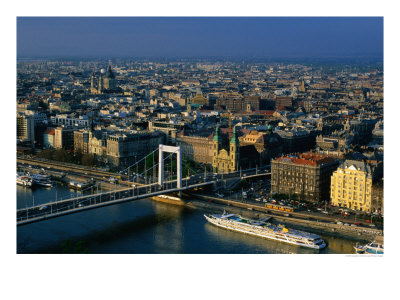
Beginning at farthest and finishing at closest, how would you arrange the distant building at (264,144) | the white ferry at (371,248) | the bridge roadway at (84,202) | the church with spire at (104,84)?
the church with spire at (104,84) < the distant building at (264,144) < the bridge roadway at (84,202) < the white ferry at (371,248)

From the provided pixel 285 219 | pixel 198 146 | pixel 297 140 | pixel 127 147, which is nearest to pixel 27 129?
pixel 127 147

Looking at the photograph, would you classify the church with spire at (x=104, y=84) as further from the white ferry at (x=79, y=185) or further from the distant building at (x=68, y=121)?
the white ferry at (x=79, y=185)

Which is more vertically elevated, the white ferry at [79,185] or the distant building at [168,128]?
the distant building at [168,128]

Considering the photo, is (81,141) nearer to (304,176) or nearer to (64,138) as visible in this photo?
(64,138)

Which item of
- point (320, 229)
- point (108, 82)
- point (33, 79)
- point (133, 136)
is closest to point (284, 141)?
point (133, 136)

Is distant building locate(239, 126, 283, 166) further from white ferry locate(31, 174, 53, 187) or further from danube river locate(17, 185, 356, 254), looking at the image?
white ferry locate(31, 174, 53, 187)

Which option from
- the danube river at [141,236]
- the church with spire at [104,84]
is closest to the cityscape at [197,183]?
the danube river at [141,236]

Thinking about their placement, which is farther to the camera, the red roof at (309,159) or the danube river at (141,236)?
the red roof at (309,159)
